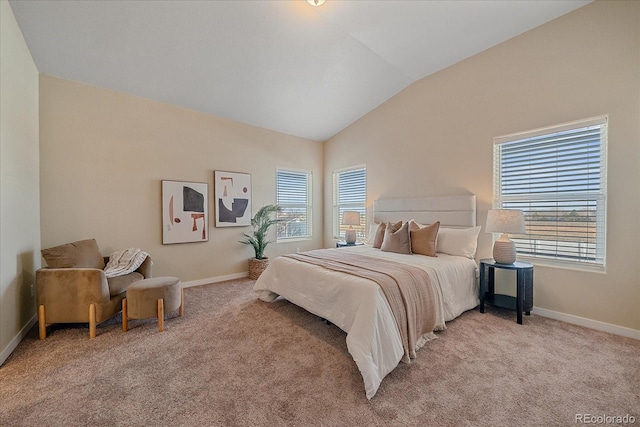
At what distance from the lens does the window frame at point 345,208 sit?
5.15m

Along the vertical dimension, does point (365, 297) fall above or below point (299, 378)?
above

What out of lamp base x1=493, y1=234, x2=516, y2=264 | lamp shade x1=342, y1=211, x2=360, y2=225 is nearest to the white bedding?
lamp base x1=493, y1=234, x2=516, y2=264

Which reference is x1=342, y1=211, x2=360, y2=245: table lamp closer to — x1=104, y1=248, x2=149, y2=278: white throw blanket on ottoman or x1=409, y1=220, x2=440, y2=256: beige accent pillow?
x1=409, y1=220, x2=440, y2=256: beige accent pillow

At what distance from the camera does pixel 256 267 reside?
459 cm

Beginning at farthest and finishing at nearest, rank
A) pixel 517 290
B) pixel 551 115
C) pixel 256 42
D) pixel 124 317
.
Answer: pixel 256 42 → pixel 551 115 → pixel 517 290 → pixel 124 317

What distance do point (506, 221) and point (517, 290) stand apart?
747 millimetres

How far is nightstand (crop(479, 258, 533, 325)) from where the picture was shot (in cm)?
272

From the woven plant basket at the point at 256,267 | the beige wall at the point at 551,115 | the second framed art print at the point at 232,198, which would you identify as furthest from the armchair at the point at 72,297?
the beige wall at the point at 551,115

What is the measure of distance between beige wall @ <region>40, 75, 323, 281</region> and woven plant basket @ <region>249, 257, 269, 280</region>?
227mm

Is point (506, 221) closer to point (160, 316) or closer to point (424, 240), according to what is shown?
point (424, 240)

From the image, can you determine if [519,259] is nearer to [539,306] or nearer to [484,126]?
[539,306]

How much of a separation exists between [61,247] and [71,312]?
2.62ft

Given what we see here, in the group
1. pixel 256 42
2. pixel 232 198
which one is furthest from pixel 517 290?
pixel 232 198

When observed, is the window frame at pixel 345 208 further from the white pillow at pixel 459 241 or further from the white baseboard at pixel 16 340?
the white baseboard at pixel 16 340
